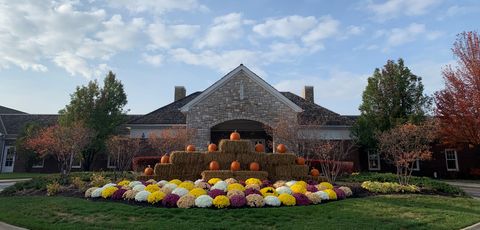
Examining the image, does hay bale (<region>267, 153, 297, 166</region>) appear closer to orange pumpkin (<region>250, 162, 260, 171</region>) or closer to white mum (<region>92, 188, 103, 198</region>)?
orange pumpkin (<region>250, 162, 260, 171</region>)

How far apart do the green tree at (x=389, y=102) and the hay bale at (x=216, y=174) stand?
48.8 feet

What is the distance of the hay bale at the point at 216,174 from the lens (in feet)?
37.6

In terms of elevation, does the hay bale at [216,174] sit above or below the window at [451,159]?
below

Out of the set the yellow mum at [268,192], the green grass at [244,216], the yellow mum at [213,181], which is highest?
the yellow mum at [213,181]

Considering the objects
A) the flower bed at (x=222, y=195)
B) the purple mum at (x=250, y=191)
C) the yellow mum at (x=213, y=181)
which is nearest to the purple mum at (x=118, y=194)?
the flower bed at (x=222, y=195)

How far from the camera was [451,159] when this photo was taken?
26062 millimetres

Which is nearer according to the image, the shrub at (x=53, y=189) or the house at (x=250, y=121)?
the shrub at (x=53, y=189)

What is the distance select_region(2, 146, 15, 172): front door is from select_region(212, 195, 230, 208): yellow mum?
Answer: 2987 cm

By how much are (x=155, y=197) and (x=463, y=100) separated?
68.1 ft

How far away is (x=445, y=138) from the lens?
22.3 m

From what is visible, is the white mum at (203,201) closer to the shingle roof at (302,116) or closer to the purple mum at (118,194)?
the purple mum at (118,194)

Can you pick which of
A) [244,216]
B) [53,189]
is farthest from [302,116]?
[244,216]

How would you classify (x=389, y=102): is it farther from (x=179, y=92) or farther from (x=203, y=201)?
(x=203, y=201)

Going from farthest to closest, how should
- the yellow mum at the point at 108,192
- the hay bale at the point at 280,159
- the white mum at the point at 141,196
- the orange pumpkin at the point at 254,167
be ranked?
the hay bale at the point at 280,159, the orange pumpkin at the point at 254,167, the yellow mum at the point at 108,192, the white mum at the point at 141,196
